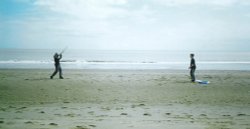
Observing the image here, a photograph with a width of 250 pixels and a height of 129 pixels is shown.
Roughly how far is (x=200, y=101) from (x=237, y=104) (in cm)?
127

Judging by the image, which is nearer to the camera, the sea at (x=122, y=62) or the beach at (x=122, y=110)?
the beach at (x=122, y=110)

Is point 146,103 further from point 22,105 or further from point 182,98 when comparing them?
point 22,105

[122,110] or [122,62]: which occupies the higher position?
[122,62]

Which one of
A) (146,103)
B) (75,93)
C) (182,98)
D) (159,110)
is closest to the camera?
(159,110)

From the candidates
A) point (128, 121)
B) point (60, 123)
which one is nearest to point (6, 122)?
point (60, 123)

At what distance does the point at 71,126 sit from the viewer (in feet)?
22.7

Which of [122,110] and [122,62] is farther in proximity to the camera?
[122,62]

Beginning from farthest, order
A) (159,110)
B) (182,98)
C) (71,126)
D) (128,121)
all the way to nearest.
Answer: (182,98) → (159,110) → (128,121) → (71,126)

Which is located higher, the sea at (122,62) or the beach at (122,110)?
the sea at (122,62)

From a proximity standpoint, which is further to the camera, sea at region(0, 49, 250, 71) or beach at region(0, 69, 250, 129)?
sea at region(0, 49, 250, 71)

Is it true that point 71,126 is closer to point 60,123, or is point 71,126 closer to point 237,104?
point 60,123

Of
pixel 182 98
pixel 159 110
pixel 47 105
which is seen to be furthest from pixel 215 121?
pixel 47 105

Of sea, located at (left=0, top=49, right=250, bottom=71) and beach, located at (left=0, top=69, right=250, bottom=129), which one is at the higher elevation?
sea, located at (left=0, top=49, right=250, bottom=71)

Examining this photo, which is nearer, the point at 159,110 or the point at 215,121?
the point at 215,121
